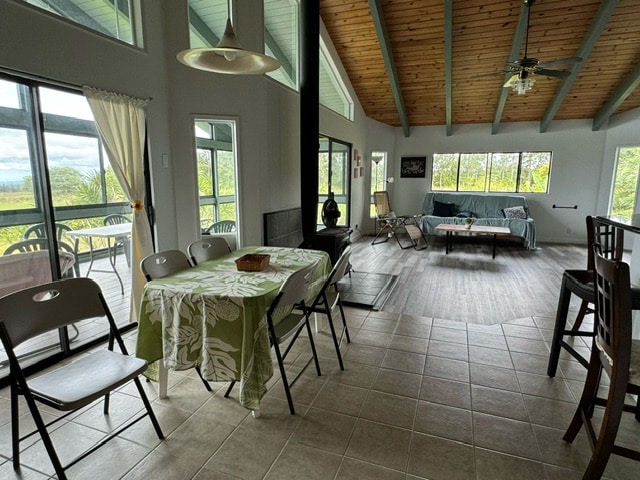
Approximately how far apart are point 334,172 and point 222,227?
2.93 m

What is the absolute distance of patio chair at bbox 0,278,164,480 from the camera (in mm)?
1477

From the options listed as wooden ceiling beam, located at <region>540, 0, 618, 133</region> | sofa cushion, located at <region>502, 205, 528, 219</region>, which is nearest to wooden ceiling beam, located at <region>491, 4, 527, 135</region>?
wooden ceiling beam, located at <region>540, 0, 618, 133</region>

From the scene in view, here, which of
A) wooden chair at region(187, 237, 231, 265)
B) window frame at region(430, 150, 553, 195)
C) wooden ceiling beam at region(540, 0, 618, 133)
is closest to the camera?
wooden chair at region(187, 237, 231, 265)

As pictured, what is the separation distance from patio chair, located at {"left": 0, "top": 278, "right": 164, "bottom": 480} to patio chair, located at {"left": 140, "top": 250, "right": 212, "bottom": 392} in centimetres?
31

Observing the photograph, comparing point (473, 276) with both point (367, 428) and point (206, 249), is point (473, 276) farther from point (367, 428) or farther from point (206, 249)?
point (206, 249)

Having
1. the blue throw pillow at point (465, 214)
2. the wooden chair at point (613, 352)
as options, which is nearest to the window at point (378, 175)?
the blue throw pillow at point (465, 214)

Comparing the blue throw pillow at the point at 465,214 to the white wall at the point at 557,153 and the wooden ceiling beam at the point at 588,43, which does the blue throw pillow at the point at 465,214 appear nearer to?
the white wall at the point at 557,153

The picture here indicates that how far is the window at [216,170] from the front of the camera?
370 centimetres

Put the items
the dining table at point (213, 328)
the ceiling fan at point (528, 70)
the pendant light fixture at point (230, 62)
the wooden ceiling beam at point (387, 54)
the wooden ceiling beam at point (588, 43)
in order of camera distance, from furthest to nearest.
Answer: the wooden ceiling beam at point (387, 54) < the wooden ceiling beam at point (588, 43) < the ceiling fan at point (528, 70) < the pendant light fixture at point (230, 62) < the dining table at point (213, 328)

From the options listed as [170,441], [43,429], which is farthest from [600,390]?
[43,429]

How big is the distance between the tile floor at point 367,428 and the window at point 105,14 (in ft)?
8.22

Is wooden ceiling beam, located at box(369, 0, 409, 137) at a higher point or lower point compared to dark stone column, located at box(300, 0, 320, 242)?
higher

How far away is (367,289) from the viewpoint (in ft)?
13.8

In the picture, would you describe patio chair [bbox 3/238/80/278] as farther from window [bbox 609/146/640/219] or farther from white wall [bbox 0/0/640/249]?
window [bbox 609/146/640/219]
